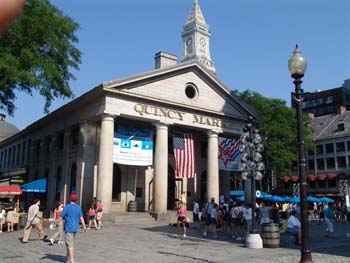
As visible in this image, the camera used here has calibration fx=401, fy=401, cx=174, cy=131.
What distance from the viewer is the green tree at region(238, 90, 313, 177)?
47.6 meters

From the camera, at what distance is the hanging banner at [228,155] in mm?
31703

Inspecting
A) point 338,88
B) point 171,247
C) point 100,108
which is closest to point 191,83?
point 100,108

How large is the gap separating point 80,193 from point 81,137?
4027 millimetres

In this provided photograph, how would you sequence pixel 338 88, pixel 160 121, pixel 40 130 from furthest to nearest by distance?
pixel 338 88
pixel 40 130
pixel 160 121

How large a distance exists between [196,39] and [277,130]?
271ft

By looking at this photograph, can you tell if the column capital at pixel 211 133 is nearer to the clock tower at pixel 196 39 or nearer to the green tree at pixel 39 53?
the green tree at pixel 39 53

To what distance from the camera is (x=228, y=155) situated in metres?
32.0

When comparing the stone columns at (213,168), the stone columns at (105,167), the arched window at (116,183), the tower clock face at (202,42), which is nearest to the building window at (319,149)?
the stone columns at (213,168)

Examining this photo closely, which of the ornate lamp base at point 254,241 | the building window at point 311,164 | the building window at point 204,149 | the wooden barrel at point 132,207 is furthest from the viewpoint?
the building window at point 311,164

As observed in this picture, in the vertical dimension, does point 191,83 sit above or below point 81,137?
above

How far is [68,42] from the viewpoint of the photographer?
22781 mm

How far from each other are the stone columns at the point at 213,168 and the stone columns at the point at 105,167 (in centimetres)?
847

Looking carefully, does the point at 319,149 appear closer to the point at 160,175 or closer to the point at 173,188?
the point at 173,188

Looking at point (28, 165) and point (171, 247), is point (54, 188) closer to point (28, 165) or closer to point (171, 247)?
point (28, 165)
